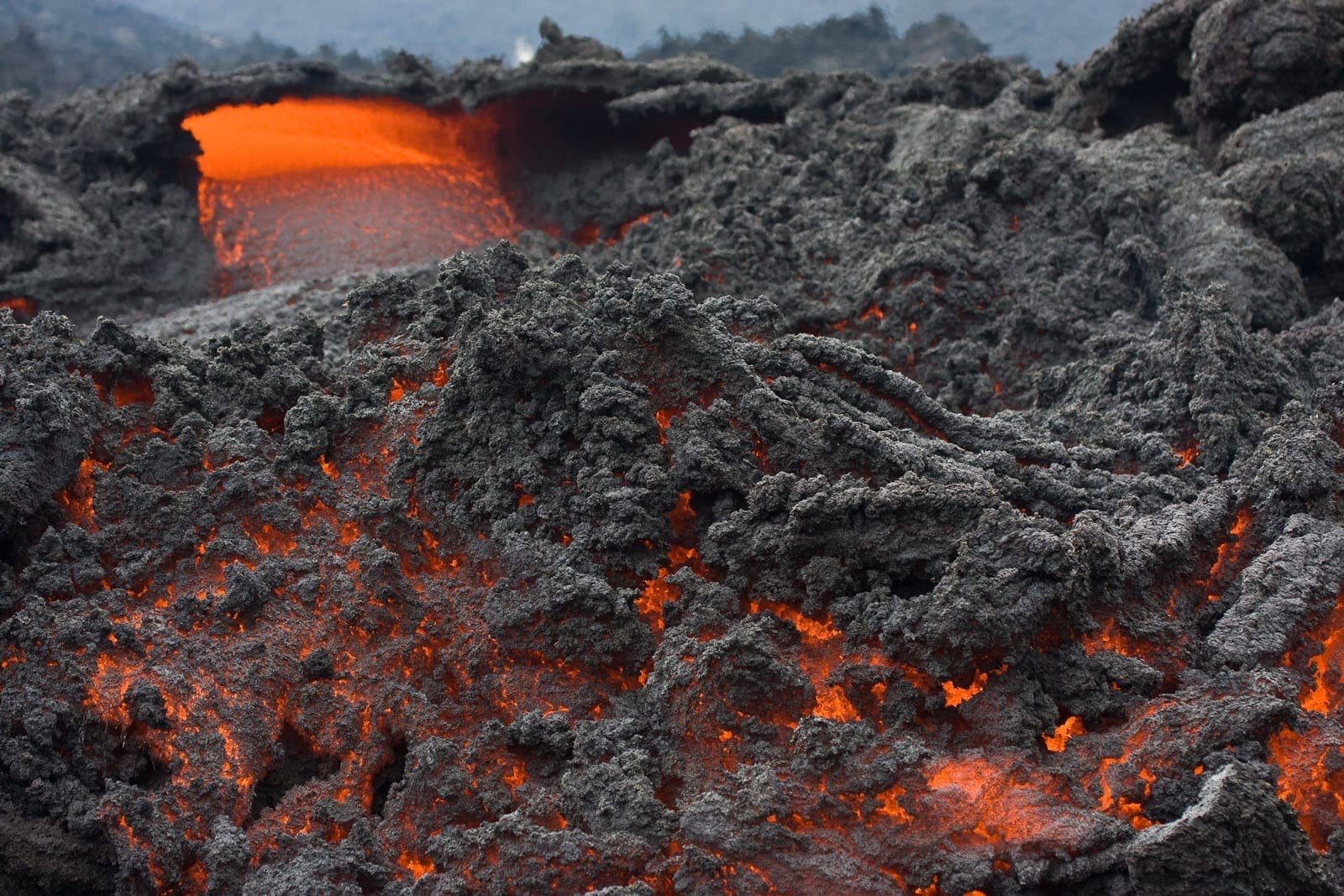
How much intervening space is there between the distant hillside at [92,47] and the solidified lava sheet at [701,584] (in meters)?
12.9

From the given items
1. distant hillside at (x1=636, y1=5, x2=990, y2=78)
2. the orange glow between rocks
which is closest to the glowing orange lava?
the orange glow between rocks

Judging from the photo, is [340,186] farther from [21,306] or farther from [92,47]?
[92,47]

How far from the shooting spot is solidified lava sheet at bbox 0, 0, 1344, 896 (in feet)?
8.17

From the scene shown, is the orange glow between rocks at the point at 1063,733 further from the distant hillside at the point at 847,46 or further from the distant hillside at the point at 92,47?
the distant hillside at the point at 92,47

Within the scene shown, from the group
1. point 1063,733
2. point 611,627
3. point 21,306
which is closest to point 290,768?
point 611,627

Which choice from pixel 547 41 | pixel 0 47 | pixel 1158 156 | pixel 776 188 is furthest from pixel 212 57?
pixel 1158 156

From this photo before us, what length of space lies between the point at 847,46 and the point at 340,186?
440 inches

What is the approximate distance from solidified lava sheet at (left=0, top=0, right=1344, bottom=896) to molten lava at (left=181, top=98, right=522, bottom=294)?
2.04 meters

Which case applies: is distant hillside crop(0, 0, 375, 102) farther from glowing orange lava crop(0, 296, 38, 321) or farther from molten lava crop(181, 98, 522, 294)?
glowing orange lava crop(0, 296, 38, 321)

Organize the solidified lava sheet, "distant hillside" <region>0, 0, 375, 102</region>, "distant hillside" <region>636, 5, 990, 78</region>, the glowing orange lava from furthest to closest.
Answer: "distant hillside" <region>636, 5, 990, 78</region>, "distant hillside" <region>0, 0, 375, 102</region>, the glowing orange lava, the solidified lava sheet

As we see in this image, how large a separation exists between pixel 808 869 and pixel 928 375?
2.83 meters

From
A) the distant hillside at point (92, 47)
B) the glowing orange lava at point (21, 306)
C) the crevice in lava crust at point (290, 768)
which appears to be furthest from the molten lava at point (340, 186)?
the distant hillside at point (92, 47)

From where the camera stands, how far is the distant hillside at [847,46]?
16.0 metres

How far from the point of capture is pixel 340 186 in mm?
7562
